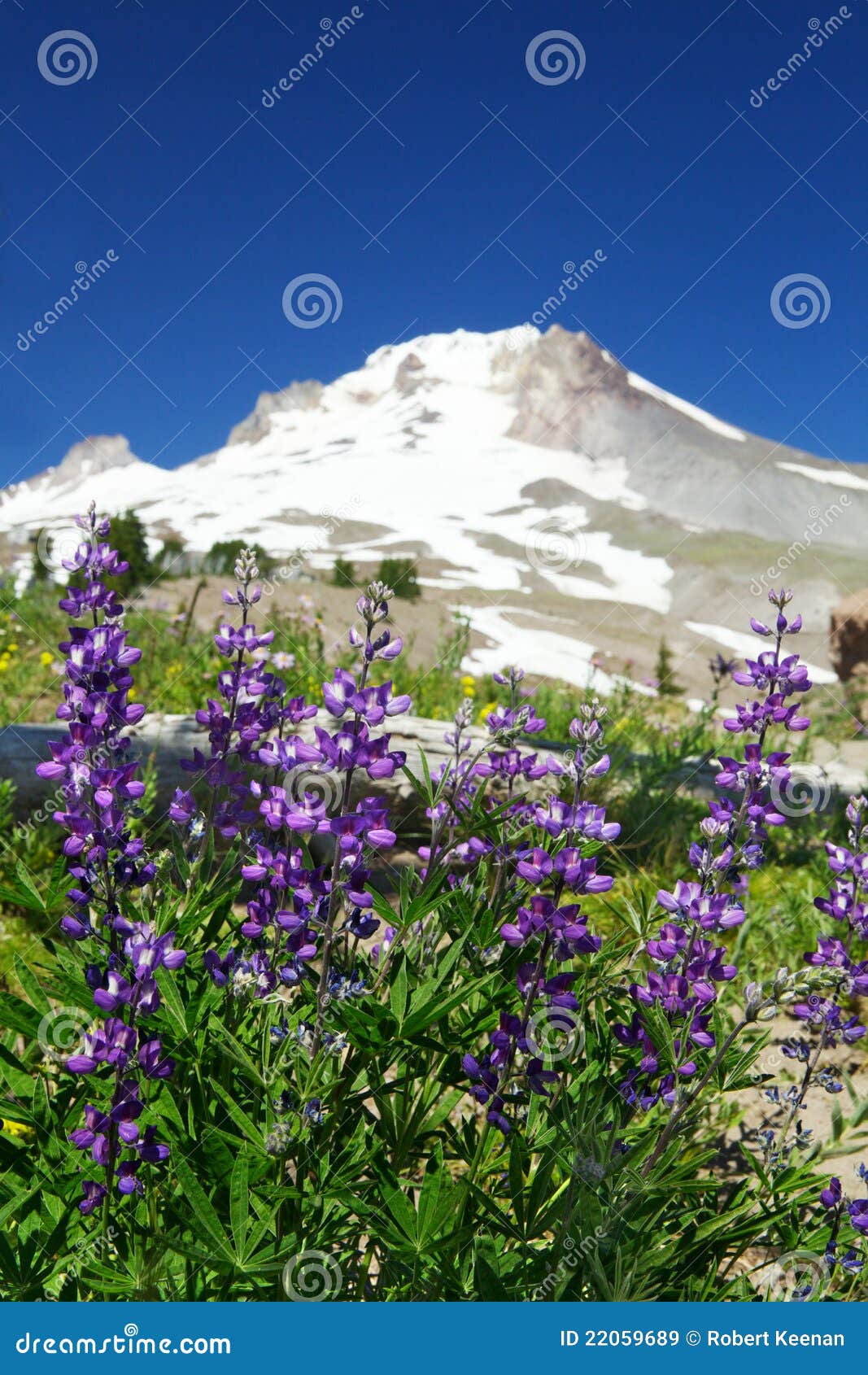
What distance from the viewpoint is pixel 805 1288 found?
84.8 inches

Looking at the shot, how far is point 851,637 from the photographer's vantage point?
1619cm

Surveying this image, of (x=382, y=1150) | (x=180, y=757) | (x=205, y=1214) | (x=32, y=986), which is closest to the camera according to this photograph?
(x=205, y=1214)

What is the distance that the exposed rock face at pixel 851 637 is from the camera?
15914mm

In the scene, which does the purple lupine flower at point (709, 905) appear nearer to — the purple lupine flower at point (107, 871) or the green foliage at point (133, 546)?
the purple lupine flower at point (107, 871)

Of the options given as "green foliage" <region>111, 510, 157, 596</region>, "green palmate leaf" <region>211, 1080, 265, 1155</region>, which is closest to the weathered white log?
"green palmate leaf" <region>211, 1080, 265, 1155</region>

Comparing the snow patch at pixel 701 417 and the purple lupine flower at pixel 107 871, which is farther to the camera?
the snow patch at pixel 701 417

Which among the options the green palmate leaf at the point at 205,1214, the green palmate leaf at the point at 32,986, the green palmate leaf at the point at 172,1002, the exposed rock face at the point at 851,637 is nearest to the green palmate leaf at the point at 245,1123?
the green palmate leaf at the point at 205,1214

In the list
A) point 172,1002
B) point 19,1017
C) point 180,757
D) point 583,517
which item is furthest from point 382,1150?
point 583,517

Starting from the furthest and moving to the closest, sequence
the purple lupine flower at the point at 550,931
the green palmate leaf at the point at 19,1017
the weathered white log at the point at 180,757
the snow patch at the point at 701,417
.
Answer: the snow patch at the point at 701,417
the weathered white log at the point at 180,757
the green palmate leaf at the point at 19,1017
the purple lupine flower at the point at 550,931

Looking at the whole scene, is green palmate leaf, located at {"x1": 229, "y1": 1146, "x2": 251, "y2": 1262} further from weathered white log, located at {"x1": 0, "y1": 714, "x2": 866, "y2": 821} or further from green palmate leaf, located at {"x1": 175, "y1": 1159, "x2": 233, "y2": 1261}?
weathered white log, located at {"x1": 0, "y1": 714, "x2": 866, "y2": 821}

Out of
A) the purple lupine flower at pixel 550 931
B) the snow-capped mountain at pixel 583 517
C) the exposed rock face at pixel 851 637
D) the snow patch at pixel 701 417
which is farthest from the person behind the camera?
the snow patch at pixel 701 417

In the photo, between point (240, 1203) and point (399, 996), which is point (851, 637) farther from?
point (240, 1203)

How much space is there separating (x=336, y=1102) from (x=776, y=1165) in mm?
1163

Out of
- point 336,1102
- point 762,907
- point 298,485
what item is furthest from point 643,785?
point 298,485
